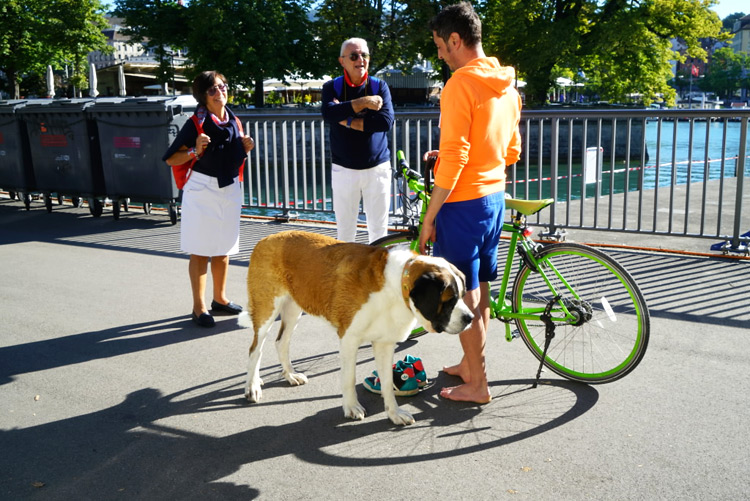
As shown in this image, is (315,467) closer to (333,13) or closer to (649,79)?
(333,13)

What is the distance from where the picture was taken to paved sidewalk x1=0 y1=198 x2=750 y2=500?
335 cm

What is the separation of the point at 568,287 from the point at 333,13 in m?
48.9

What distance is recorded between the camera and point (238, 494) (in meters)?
3.27

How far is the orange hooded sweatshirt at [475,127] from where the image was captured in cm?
372

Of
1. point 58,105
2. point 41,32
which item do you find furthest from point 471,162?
point 41,32

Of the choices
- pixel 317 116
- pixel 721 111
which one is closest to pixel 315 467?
pixel 721 111

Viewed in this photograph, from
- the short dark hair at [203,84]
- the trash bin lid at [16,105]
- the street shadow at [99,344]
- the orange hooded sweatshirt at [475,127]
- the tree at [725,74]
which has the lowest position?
the street shadow at [99,344]

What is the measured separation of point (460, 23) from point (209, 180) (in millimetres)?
2876

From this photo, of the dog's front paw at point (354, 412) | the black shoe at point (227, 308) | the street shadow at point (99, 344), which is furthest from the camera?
the black shoe at point (227, 308)

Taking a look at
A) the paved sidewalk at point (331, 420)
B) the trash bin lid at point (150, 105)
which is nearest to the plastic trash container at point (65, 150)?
the trash bin lid at point (150, 105)

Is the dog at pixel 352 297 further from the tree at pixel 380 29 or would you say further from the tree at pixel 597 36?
the tree at pixel 380 29

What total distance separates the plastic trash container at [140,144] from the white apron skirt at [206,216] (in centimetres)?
508

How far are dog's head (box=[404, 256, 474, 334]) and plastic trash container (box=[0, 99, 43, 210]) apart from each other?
1134 cm

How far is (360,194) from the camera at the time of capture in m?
6.04
